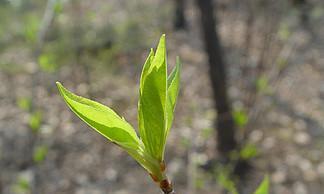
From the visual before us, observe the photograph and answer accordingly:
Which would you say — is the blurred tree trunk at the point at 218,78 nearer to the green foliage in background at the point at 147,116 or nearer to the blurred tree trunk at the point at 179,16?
the green foliage in background at the point at 147,116

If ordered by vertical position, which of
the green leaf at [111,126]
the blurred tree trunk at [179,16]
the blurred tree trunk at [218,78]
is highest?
the blurred tree trunk at [179,16]

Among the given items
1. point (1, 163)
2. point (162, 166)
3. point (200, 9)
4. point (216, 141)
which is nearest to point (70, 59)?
point (1, 163)

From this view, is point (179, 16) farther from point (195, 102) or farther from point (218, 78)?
point (218, 78)

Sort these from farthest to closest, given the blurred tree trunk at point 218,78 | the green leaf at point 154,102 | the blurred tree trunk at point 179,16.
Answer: the blurred tree trunk at point 179,16 < the blurred tree trunk at point 218,78 < the green leaf at point 154,102

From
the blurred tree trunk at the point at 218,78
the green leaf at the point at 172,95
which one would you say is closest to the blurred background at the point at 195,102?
the blurred tree trunk at the point at 218,78

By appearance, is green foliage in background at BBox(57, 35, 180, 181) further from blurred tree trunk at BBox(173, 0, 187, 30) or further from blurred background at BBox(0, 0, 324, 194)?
blurred tree trunk at BBox(173, 0, 187, 30)

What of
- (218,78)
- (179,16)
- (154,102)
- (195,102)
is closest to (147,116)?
(154,102)
